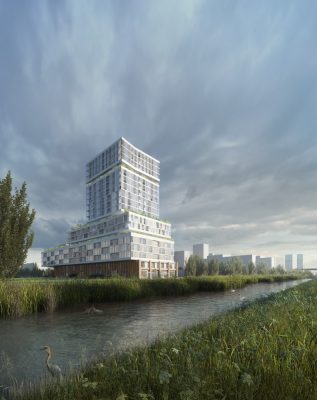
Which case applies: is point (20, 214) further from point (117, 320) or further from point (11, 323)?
point (117, 320)

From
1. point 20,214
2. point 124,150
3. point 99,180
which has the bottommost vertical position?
point 20,214

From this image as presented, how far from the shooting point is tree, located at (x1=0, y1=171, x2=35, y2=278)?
27891 millimetres

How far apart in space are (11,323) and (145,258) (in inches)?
3055

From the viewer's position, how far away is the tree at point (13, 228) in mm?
27891

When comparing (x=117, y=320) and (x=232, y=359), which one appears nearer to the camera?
Answer: (x=232, y=359)

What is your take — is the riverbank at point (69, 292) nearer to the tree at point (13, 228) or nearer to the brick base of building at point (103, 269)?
the tree at point (13, 228)

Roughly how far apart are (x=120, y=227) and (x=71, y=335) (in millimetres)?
83477

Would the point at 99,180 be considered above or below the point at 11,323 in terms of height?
above

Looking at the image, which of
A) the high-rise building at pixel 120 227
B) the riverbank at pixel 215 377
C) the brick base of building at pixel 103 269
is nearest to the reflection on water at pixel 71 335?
the riverbank at pixel 215 377

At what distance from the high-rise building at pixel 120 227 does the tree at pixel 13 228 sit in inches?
2479

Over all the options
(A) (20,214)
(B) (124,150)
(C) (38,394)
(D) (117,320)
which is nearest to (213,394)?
(C) (38,394)

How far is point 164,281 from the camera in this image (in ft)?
141

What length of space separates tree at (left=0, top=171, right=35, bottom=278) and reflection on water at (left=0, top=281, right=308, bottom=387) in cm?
664

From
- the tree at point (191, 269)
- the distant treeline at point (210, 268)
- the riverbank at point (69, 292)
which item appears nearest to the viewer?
the riverbank at point (69, 292)
